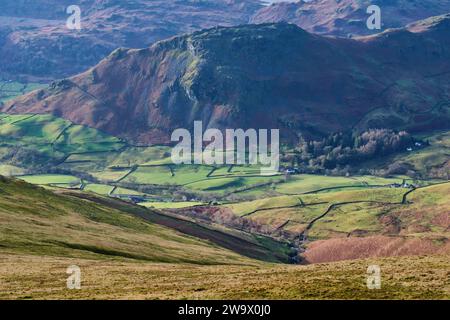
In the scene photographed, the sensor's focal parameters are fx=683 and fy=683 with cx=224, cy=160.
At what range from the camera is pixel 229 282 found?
63.8 metres

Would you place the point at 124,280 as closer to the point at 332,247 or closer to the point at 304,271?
the point at 304,271

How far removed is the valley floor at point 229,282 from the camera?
2210 inches

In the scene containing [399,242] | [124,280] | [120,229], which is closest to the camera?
[124,280]

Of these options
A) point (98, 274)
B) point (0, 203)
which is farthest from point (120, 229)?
point (98, 274)

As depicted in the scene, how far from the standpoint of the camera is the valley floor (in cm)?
5612

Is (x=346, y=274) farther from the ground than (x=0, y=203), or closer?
closer
